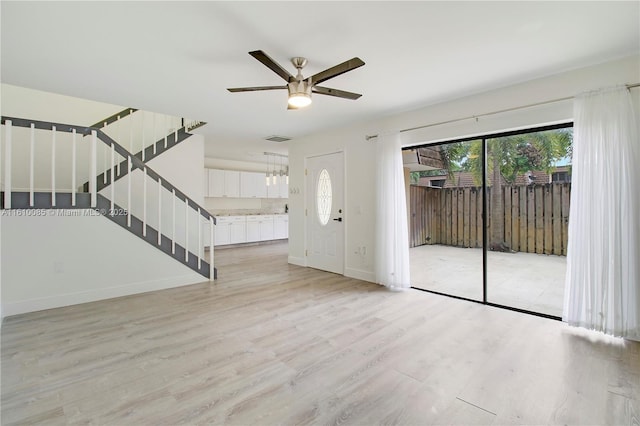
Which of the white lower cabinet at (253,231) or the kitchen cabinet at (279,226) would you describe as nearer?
the white lower cabinet at (253,231)

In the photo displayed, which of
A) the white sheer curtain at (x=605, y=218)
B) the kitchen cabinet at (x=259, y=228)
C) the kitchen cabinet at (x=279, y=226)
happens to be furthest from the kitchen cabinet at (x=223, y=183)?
the white sheer curtain at (x=605, y=218)

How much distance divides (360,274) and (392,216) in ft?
3.98

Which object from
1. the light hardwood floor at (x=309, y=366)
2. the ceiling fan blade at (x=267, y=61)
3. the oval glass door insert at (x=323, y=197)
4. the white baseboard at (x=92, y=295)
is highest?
the ceiling fan blade at (x=267, y=61)

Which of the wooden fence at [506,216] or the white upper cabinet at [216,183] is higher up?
the white upper cabinet at [216,183]

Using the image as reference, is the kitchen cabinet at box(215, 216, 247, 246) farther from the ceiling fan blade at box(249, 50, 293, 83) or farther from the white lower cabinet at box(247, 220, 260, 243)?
the ceiling fan blade at box(249, 50, 293, 83)

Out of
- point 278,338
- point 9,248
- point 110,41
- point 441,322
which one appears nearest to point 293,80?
point 110,41

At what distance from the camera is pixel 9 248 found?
3.44m

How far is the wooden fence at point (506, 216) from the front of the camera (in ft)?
16.4

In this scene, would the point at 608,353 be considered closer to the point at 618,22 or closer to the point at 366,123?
the point at 618,22

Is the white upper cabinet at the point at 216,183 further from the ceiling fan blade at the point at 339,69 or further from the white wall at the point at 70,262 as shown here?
the ceiling fan blade at the point at 339,69

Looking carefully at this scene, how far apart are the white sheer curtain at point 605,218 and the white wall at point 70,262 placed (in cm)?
513

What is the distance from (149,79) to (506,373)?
431cm

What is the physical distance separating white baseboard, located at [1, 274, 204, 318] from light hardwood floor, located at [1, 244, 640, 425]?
0.17 meters

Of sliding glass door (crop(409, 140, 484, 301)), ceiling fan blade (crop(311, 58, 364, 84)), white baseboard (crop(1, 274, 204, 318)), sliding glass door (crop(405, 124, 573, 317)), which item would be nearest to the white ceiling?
ceiling fan blade (crop(311, 58, 364, 84))
